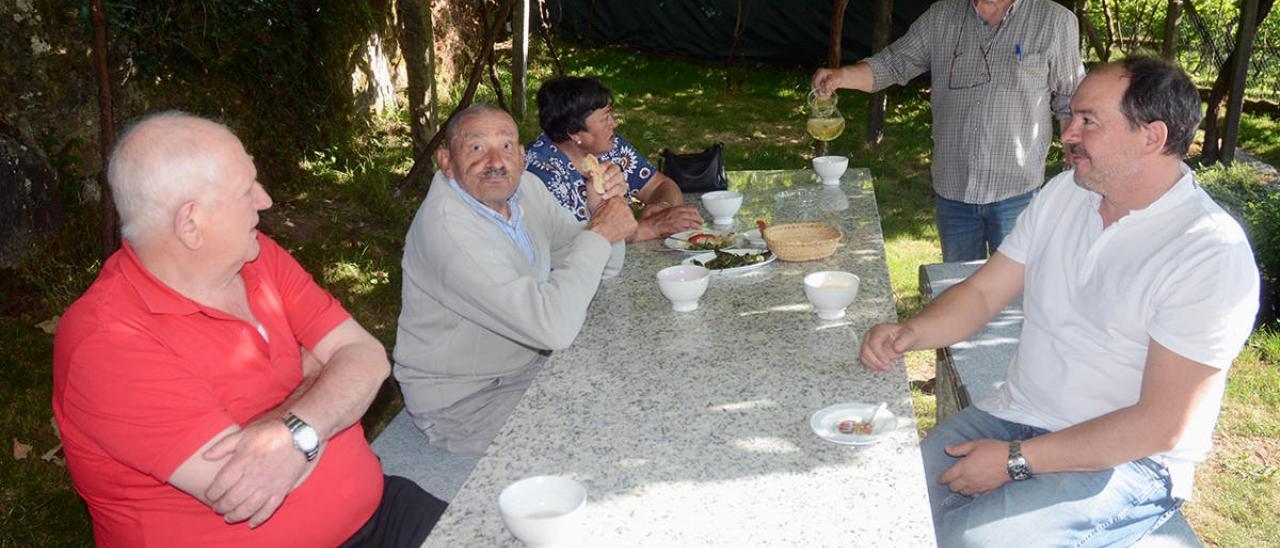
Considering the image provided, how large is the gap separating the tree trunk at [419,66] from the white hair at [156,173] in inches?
173

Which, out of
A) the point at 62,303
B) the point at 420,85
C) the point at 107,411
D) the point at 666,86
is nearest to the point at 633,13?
the point at 666,86

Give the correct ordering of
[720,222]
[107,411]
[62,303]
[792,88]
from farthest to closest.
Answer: [792,88]
[62,303]
[720,222]
[107,411]

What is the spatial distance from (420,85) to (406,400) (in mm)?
3947

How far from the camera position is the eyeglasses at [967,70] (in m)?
4.20

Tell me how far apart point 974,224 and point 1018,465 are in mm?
2350

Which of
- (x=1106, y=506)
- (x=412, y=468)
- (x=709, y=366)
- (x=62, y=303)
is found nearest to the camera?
(x=1106, y=506)

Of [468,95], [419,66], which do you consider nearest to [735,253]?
[468,95]

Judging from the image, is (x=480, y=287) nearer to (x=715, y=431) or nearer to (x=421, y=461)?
(x=421, y=461)

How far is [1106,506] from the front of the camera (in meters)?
2.25

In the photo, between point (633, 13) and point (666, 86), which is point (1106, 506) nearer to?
point (666, 86)

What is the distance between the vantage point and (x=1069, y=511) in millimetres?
2246

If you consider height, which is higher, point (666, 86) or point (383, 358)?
point (383, 358)

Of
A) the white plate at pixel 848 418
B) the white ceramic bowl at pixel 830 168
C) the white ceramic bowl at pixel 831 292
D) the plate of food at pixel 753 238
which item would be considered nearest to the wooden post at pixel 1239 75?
the white ceramic bowl at pixel 830 168

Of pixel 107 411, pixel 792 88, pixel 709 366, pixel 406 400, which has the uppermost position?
pixel 107 411
